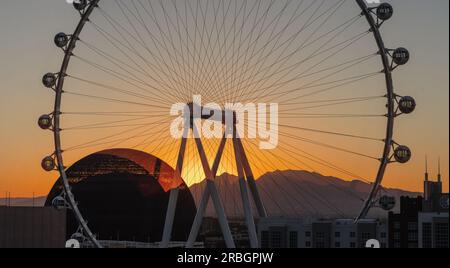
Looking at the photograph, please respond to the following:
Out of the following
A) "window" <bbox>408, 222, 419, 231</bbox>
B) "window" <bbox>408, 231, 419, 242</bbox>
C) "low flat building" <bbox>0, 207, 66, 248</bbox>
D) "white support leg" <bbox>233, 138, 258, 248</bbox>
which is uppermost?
"white support leg" <bbox>233, 138, 258, 248</bbox>

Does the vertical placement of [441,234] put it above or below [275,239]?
above

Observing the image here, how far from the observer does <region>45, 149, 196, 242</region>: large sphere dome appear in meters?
88.3

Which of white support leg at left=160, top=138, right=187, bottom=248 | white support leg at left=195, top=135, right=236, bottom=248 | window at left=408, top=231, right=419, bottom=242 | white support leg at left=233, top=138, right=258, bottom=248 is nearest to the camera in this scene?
white support leg at left=160, top=138, right=187, bottom=248

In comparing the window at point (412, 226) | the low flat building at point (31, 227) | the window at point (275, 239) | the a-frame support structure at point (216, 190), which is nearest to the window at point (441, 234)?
the window at point (412, 226)

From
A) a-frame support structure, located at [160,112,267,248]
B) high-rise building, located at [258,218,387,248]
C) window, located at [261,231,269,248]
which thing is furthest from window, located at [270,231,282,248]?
a-frame support structure, located at [160,112,267,248]

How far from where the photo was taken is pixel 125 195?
297 feet

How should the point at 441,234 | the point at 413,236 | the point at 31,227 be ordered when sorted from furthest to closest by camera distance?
the point at 413,236, the point at 441,234, the point at 31,227

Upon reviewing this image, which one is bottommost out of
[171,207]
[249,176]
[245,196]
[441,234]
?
[441,234]

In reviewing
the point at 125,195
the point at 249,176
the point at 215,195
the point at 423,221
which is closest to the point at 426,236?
the point at 423,221

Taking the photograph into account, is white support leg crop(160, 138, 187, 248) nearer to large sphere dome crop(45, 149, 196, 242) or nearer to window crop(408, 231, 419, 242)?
window crop(408, 231, 419, 242)

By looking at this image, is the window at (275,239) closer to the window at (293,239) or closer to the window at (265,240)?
the window at (265,240)

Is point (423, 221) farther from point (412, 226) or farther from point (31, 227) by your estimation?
point (31, 227)

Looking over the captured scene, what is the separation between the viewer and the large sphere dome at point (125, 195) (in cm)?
8831
